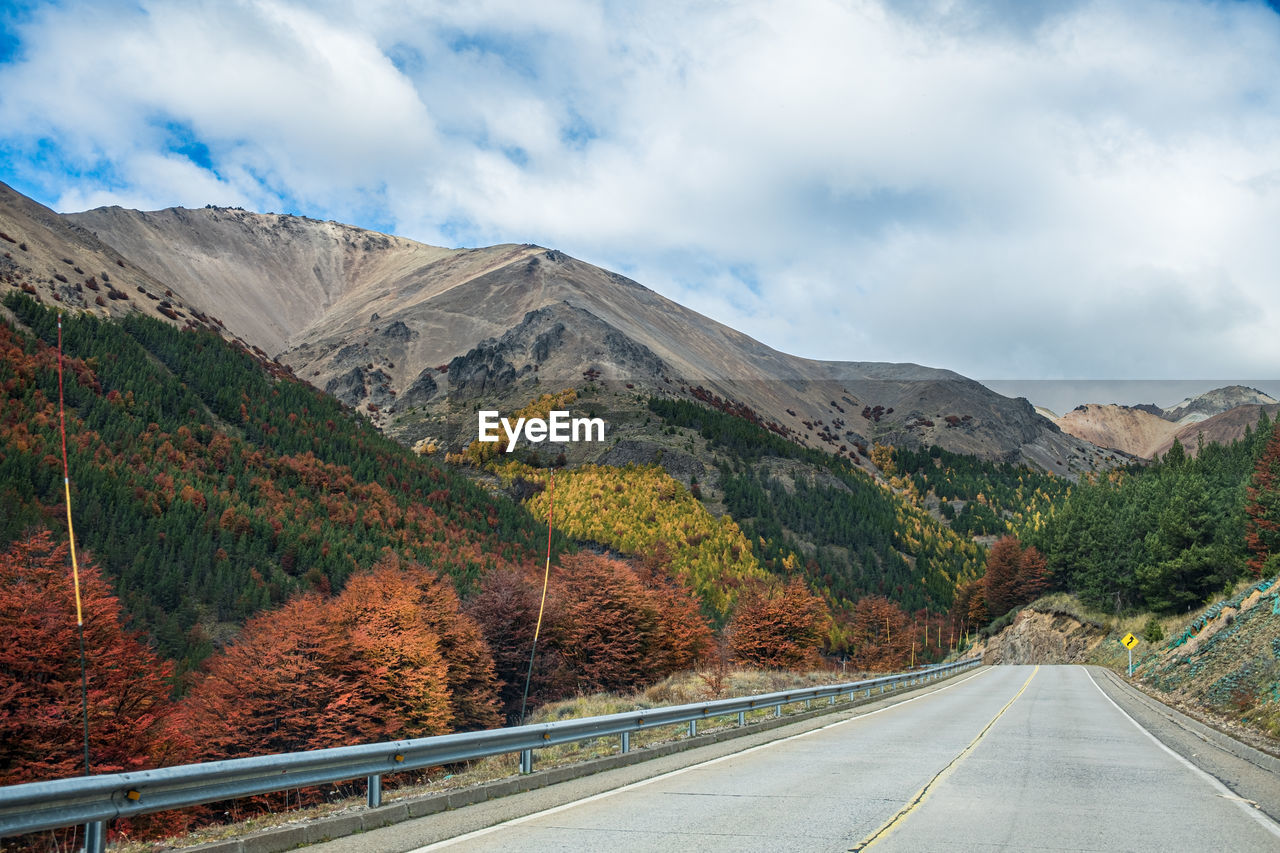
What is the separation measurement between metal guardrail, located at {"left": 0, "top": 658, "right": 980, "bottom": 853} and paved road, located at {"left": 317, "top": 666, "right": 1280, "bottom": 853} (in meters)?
0.84

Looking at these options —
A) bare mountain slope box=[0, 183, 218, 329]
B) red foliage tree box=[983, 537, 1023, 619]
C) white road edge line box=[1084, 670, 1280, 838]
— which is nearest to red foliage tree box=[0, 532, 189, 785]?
white road edge line box=[1084, 670, 1280, 838]

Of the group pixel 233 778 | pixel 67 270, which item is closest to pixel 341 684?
pixel 233 778

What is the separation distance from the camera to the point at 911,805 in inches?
392

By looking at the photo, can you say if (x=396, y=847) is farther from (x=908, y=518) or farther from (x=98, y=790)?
(x=908, y=518)

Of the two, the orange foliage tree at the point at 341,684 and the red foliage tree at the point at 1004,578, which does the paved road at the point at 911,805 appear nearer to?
the orange foliage tree at the point at 341,684

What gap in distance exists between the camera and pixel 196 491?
91938mm

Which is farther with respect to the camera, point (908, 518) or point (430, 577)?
point (908, 518)

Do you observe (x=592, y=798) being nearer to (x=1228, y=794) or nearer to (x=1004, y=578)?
(x=1228, y=794)

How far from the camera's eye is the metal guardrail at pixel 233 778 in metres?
6.17

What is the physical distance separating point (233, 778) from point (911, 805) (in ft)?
23.7

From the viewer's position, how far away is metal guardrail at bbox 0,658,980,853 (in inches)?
243

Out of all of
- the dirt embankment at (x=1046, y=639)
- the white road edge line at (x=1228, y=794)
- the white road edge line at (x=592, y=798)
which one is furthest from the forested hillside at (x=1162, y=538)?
the white road edge line at (x=592, y=798)

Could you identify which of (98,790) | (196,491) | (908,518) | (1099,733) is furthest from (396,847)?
(908,518)

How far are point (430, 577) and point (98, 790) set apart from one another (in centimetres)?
5682
